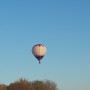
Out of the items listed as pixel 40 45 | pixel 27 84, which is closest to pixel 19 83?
pixel 27 84

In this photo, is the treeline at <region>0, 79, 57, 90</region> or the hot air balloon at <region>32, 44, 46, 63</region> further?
the treeline at <region>0, 79, 57, 90</region>

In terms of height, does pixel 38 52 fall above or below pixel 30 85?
below

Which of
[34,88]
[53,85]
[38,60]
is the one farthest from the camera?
[53,85]

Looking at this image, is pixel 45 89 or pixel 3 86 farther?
pixel 3 86

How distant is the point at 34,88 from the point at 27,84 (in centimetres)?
435

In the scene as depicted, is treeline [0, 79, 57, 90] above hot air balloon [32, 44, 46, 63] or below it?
above

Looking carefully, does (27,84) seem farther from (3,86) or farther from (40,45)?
(40,45)

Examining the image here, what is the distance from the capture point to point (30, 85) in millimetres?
103375

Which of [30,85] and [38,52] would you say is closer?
[38,52]

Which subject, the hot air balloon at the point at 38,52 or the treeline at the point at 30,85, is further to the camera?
the treeline at the point at 30,85

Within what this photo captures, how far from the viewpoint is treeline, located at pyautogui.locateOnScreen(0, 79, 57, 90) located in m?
102

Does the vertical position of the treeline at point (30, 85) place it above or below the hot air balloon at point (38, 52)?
above

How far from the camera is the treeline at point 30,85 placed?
102 meters

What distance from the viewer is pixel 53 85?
10894 centimetres
